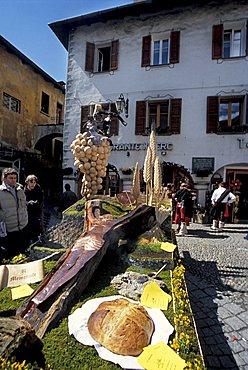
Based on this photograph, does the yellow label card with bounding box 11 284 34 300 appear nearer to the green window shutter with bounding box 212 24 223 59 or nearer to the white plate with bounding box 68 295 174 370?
the white plate with bounding box 68 295 174 370

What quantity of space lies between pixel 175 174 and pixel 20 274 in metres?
9.17

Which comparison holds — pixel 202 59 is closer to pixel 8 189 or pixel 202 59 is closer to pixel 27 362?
pixel 8 189

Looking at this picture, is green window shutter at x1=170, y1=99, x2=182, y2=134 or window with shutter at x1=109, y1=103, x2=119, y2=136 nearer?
green window shutter at x1=170, y1=99, x2=182, y2=134

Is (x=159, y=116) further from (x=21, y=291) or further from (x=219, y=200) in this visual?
(x=21, y=291)

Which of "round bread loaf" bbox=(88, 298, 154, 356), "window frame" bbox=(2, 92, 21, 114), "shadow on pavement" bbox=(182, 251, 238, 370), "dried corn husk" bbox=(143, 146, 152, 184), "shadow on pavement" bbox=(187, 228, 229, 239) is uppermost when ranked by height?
"window frame" bbox=(2, 92, 21, 114)

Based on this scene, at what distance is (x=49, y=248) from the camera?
3.17 m

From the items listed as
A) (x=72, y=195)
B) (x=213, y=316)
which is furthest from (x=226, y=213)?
(x=213, y=316)

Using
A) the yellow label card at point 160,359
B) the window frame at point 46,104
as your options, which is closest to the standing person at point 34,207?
the yellow label card at point 160,359

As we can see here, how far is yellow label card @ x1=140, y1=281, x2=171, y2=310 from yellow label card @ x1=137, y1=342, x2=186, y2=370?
43 cm

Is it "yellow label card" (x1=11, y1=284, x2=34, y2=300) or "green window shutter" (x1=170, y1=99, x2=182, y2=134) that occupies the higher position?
"green window shutter" (x1=170, y1=99, x2=182, y2=134)

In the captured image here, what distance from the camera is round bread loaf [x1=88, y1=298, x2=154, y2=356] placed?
1584 millimetres

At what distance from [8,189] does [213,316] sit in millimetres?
2867

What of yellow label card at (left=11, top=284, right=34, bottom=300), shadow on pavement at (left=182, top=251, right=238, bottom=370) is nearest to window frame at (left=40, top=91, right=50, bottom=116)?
shadow on pavement at (left=182, top=251, right=238, bottom=370)

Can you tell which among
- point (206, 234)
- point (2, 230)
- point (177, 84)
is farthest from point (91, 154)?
point (177, 84)
